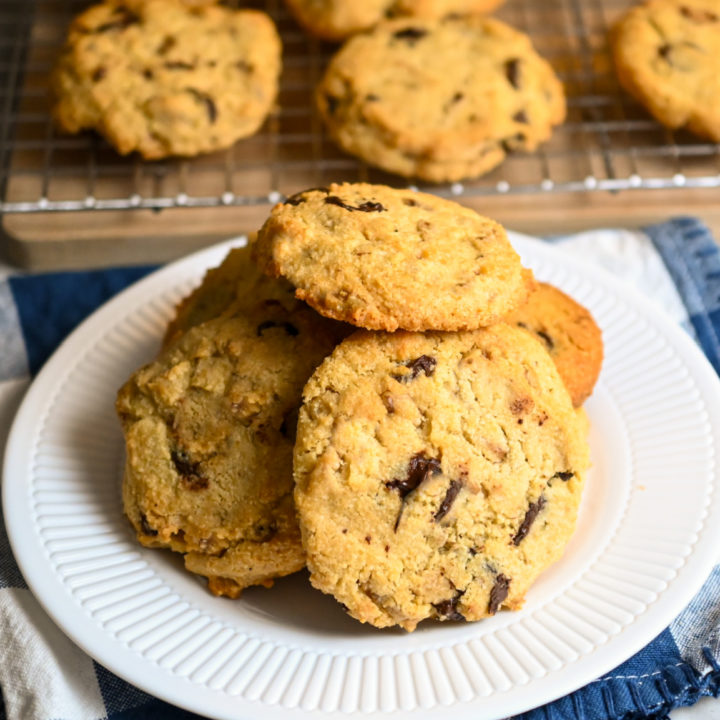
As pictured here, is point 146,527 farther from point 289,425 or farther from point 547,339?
point 547,339

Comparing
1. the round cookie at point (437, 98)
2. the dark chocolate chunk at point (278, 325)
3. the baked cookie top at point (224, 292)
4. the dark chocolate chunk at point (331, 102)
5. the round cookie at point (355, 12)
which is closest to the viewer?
the dark chocolate chunk at point (278, 325)

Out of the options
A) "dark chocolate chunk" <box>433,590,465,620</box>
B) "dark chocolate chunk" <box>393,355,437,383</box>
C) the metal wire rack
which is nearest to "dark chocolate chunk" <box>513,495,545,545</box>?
"dark chocolate chunk" <box>433,590,465,620</box>

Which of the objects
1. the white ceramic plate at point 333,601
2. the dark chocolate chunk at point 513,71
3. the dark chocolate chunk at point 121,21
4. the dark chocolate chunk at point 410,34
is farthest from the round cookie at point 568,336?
the dark chocolate chunk at point 121,21

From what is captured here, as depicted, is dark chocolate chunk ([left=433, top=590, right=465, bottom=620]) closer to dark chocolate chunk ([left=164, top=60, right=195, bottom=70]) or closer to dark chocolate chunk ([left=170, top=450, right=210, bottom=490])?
dark chocolate chunk ([left=170, top=450, right=210, bottom=490])

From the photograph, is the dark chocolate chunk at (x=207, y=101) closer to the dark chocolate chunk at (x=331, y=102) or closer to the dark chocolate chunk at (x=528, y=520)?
the dark chocolate chunk at (x=331, y=102)

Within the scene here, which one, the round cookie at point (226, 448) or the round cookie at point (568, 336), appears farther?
the round cookie at point (568, 336)
